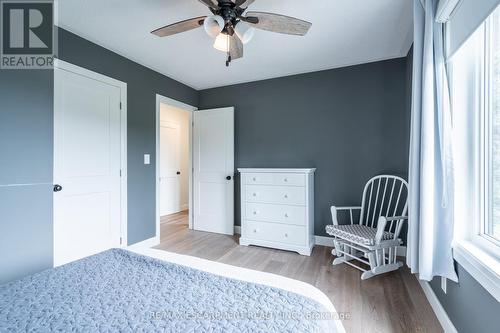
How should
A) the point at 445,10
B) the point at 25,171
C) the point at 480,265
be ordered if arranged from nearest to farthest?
the point at 480,265 < the point at 445,10 < the point at 25,171

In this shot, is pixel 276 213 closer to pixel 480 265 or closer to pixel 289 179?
pixel 289 179

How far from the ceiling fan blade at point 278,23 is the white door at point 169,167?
12.3ft

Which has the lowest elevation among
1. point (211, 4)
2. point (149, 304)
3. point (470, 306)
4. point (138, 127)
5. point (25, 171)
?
point (470, 306)

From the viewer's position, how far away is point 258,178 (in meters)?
3.03

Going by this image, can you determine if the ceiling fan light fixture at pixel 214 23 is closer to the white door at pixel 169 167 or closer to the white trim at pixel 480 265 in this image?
the white trim at pixel 480 265

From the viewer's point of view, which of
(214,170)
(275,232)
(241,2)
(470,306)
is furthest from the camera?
(214,170)

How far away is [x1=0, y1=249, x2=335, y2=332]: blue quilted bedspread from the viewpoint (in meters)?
0.70

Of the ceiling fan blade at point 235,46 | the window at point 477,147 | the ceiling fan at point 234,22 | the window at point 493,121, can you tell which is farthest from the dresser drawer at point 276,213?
Result: the ceiling fan at point 234,22

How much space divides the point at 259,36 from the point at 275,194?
1823 millimetres

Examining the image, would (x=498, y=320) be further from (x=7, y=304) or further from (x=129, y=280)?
(x=7, y=304)

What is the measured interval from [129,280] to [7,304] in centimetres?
38

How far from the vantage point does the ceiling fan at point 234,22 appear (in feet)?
4.96

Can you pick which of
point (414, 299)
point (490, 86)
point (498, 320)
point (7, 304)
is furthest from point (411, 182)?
point (7, 304)

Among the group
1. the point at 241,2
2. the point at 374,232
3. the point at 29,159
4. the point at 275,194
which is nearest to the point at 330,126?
the point at 275,194
